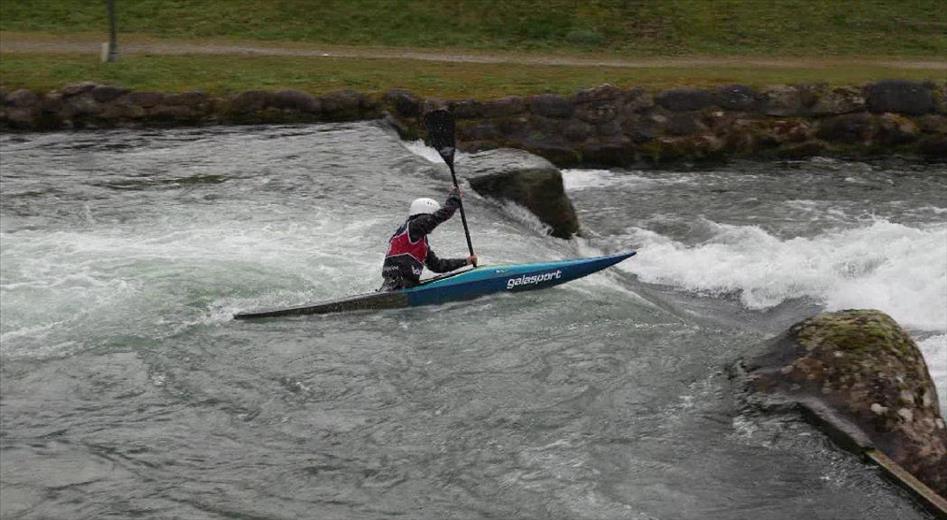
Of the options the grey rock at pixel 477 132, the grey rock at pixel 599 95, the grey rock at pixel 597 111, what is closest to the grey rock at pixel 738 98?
the grey rock at pixel 599 95

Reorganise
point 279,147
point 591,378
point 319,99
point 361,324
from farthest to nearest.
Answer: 1. point 319,99
2. point 279,147
3. point 361,324
4. point 591,378

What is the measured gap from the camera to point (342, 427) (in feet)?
30.1

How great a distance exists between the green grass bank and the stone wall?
556 cm

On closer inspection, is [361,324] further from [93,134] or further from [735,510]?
[93,134]

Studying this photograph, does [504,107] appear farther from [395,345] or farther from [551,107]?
[395,345]

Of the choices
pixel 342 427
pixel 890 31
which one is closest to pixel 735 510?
pixel 342 427

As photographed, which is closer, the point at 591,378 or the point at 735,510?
the point at 735,510

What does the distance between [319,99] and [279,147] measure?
6.96 ft

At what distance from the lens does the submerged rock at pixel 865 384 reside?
8188 mm

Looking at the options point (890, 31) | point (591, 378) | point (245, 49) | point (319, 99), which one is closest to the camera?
point (591, 378)

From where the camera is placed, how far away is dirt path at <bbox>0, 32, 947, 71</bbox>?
82.2ft

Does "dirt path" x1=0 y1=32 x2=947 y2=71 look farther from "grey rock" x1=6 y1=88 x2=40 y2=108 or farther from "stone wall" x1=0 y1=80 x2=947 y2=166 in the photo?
"grey rock" x1=6 y1=88 x2=40 y2=108

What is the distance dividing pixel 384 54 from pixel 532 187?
1094 centimetres

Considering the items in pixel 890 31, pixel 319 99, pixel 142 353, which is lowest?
pixel 142 353
